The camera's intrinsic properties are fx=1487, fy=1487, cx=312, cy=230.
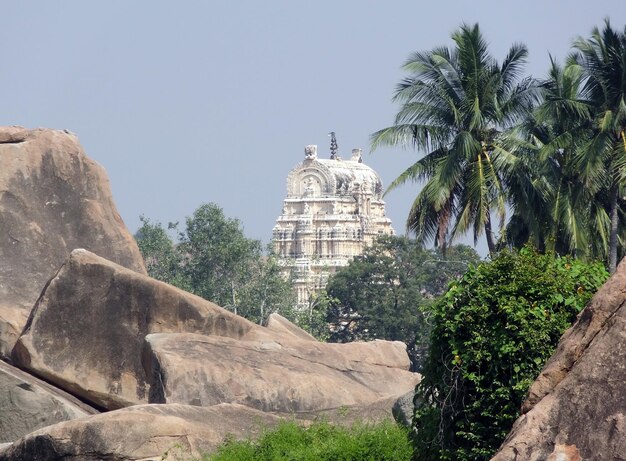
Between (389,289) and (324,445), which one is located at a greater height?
(389,289)

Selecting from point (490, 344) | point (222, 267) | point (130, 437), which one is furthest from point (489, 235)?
point (222, 267)

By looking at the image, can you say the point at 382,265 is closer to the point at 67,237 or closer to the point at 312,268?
the point at 312,268

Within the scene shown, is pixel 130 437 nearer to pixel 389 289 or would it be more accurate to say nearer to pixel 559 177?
pixel 559 177

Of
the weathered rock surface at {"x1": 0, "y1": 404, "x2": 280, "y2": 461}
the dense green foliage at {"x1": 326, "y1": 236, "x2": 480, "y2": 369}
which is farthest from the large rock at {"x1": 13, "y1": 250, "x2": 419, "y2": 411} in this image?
the dense green foliage at {"x1": 326, "y1": 236, "x2": 480, "y2": 369}

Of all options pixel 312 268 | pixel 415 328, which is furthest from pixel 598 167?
pixel 312 268

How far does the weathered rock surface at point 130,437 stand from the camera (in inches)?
622

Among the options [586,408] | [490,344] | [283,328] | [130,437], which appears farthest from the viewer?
[283,328]

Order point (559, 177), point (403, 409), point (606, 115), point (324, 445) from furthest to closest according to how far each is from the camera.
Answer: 1. point (559, 177)
2. point (606, 115)
3. point (403, 409)
4. point (324, 445)

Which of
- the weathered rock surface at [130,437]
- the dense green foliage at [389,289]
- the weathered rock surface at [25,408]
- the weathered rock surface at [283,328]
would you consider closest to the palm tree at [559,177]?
the weathered rock surface at [283,328]

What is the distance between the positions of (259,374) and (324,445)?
16.6 ft

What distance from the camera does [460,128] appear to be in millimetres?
28594

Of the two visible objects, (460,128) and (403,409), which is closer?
(403,409)

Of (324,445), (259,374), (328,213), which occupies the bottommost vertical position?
(324,445)

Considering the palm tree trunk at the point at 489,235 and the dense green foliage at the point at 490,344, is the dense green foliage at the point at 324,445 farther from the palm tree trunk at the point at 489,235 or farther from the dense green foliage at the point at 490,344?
the palm tree trunk at the point at 489,235
